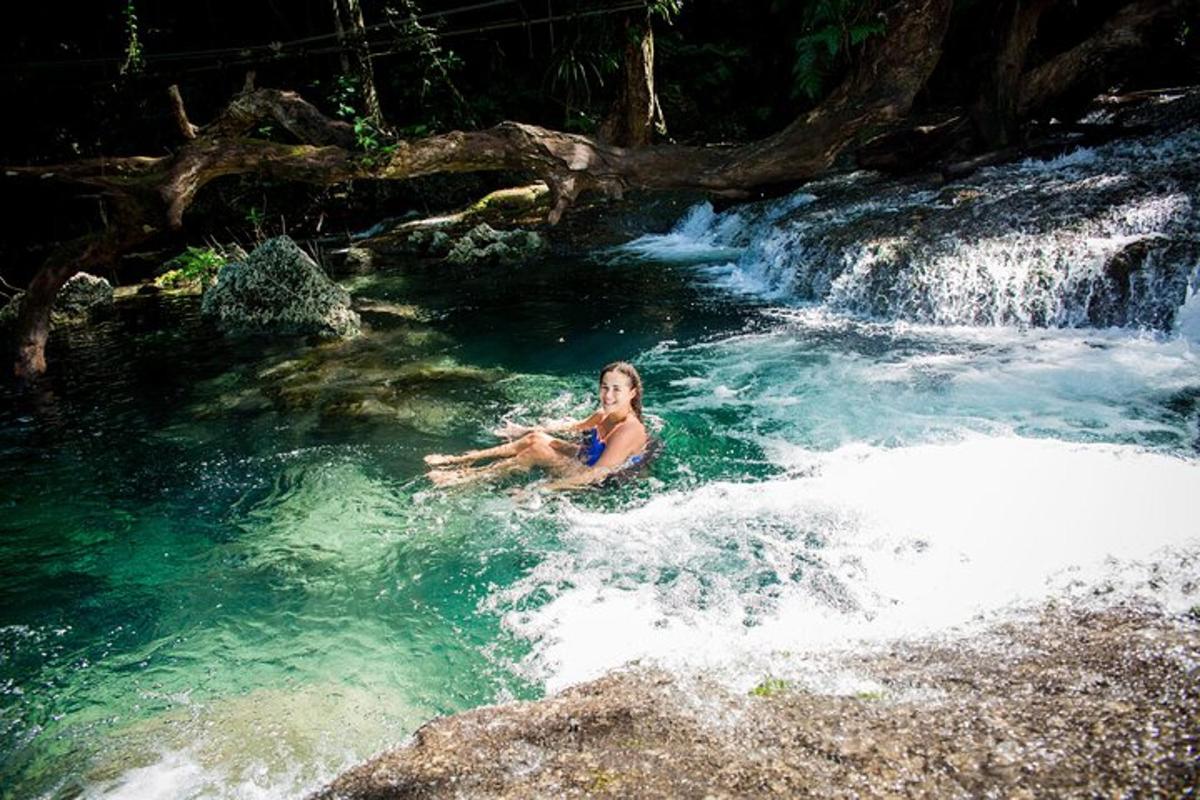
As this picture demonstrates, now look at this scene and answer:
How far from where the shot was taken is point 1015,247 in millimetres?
7641

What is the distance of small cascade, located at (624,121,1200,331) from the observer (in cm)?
695

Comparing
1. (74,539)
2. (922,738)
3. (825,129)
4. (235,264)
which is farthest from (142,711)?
(235,264)

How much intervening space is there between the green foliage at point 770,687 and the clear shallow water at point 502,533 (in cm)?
12

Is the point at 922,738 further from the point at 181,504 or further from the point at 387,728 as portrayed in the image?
the point at 181,504

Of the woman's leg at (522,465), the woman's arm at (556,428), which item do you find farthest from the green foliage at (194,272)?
the woman's leg at (522,465)

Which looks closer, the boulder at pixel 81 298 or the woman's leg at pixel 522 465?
the woman's leg at pixel 522 465

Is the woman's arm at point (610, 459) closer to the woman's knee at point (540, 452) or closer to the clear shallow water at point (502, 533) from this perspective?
the clear shallow water at point (502, 533)

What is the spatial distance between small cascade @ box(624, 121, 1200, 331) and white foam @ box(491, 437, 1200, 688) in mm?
3216

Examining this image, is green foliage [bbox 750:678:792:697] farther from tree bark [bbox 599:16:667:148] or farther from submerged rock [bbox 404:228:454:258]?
submerged rock [bbox 404:228:454:258]

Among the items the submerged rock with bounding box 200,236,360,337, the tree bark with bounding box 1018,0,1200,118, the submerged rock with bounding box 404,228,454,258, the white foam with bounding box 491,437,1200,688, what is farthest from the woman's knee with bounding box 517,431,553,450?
the submerged rock with bounding box 404,228,454,258

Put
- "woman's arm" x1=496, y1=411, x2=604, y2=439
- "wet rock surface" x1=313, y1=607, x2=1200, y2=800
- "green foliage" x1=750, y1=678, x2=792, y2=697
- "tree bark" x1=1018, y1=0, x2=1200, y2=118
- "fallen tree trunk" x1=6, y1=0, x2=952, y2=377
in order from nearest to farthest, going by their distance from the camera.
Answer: "wet rock surface" x1=313, y1=607, x2=1200, y2=800 → "green foliage" x1=750, y1=678, x2=792, y2=697 → "woman's arm" x1=496, y1=411, x2=604, y2=439 → "fallen tree trunk" x1=6, y1=0, x2=952, y2=377 → "tree bark" x1=1018, y1=0, x2=1200, y2=118

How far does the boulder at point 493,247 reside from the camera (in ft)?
44.7

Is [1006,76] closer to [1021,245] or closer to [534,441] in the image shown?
[1021,245]

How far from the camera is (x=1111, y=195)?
313 inches
